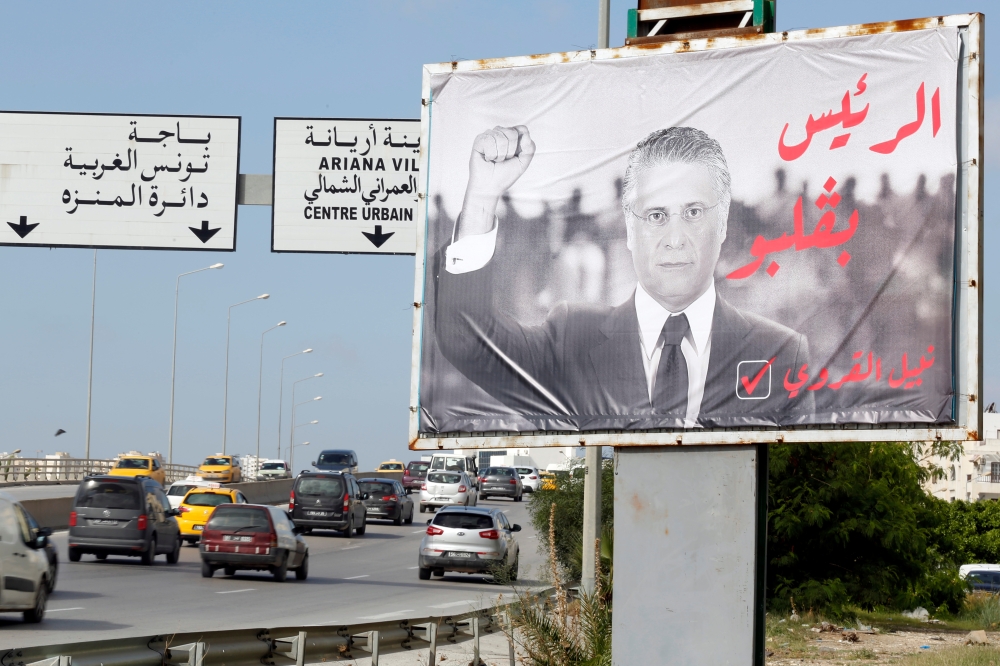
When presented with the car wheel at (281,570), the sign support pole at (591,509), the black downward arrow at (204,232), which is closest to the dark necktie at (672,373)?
the sign support pole at (591,509)

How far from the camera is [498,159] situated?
994cm

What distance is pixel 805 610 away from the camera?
23266 mm

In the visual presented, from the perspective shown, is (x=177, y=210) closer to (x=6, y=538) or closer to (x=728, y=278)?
(x=6, y=538)

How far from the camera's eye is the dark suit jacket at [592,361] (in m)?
8.91

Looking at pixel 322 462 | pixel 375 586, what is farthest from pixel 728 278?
pixel 322 462

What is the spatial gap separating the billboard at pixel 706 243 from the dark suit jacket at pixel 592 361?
0.02 metres

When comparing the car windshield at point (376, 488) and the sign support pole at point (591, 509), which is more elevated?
the sign support pole at point (591, 509)

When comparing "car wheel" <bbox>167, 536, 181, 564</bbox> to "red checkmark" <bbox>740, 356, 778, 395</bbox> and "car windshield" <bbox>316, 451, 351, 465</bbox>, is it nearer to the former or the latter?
"red checkmark" <bbox>740, 356, 778, 395</bbox>

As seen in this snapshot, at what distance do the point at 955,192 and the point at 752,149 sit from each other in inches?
53.8

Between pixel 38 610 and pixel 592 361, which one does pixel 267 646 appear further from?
pixel 38 610

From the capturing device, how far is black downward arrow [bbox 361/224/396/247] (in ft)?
A: 69.7

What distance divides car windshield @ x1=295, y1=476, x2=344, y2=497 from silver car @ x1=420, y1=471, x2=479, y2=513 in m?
12.2

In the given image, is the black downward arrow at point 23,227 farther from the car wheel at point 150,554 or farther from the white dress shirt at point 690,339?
the white dress shirt at point 690,339

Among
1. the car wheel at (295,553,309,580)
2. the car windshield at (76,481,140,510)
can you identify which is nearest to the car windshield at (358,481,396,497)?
the car wheel at (295,553,309,580)
